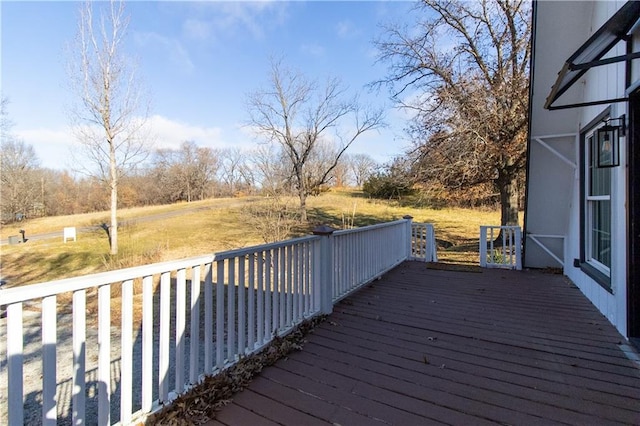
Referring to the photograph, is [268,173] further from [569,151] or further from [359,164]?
[359,164]

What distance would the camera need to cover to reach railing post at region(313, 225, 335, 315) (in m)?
3.47

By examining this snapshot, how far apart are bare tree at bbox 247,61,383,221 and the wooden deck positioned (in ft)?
38.5

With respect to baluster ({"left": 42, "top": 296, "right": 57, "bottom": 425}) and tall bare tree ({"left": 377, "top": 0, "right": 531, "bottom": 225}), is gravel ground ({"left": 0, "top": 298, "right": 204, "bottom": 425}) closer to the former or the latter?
baluster ({"left": 42, "top": 296, "right": 57, "bottom": 425})

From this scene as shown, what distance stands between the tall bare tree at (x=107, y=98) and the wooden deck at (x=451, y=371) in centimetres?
1079

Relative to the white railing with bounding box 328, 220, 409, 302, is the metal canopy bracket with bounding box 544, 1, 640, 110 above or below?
above

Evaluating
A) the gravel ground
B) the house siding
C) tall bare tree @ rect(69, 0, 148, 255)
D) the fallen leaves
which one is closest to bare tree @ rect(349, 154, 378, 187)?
tall bare tree @ rect(69, 0, 148, 255)

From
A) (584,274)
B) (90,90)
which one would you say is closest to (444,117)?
(584,274)

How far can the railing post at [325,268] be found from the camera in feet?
11.4

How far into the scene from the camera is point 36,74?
9.99 metres

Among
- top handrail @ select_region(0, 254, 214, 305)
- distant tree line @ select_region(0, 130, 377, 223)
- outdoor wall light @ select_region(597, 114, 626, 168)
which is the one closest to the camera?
top handrail @ select_region(0, 254, 214, 305)

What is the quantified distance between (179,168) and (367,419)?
32.3m

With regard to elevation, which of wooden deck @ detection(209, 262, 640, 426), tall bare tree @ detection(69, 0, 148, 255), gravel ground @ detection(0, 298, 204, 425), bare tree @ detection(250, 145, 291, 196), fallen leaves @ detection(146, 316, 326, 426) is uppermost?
tall bare tree @ detection(69, 0, 148, 255)

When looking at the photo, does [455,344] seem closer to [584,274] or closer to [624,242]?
[624,242]

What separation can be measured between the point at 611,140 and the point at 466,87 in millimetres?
5890
